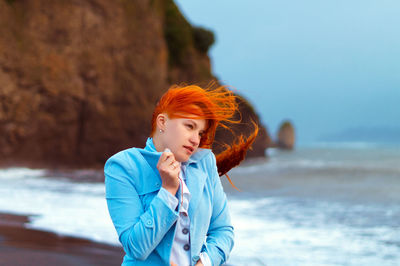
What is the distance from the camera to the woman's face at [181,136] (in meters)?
1.45

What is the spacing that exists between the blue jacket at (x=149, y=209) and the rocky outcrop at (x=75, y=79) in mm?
16024

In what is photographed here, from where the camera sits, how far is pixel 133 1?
763 inches

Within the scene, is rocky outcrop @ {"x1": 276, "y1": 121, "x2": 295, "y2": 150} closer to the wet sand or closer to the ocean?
the ocean

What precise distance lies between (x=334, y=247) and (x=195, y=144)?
4018mm

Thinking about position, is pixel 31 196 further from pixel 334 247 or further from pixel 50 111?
pixel 50 111

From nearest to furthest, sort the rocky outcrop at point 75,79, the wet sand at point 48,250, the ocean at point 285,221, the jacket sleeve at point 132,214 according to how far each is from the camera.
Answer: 1. the jacket sleeve at point 132,214
2. the wet sand at point 48,250
3. the ocean at point 285,221
4. the rocky outcrop at point 75,79

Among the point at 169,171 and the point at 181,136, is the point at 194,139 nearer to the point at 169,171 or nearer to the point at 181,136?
the point at 181,136

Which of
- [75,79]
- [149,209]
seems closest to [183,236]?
[149,209]

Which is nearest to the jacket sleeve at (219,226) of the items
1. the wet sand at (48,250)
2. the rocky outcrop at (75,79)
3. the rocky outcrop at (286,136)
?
the wet sand at (48,250)

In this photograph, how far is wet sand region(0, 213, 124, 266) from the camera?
147 inches

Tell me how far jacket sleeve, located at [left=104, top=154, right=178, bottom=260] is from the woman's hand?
5 centimetres

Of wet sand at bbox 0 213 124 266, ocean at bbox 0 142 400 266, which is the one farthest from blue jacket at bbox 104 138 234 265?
ocean at bbox 0 142 400 266

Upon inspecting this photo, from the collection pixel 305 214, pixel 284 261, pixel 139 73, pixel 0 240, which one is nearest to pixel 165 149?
pixel 284 261

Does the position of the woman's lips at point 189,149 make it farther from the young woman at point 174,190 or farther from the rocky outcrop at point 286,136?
the rocky outcrop at point 286,136
